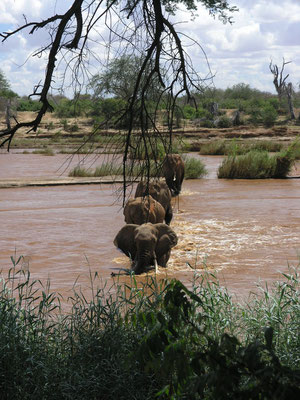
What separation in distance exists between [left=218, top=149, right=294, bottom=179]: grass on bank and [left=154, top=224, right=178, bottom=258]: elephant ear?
41.4ft

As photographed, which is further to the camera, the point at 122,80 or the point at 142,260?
the point at 142,260

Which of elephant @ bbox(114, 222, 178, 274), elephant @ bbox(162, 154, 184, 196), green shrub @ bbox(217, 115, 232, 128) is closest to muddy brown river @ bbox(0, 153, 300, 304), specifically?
elephant @ bbox(114, 222, 178, 274)

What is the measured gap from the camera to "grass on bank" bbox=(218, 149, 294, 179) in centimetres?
2125

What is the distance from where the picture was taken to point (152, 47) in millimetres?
4512

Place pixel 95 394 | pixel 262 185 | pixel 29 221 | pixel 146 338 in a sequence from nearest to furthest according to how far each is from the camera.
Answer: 1. pixel 146 338
2. pixel 95 394
3. pixel 29 221
4. pixel 262 185

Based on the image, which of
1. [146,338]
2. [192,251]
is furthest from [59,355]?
[192,251]

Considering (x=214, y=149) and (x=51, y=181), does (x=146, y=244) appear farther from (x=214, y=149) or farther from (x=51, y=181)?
(x=214, y=149)

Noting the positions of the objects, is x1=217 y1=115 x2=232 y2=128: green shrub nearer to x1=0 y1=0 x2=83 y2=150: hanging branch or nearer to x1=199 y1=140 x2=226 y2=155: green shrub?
x1=199 y1=140 x2=226 y2=155: green shrub

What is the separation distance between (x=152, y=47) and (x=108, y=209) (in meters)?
10.6

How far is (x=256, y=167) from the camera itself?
69.7 feet

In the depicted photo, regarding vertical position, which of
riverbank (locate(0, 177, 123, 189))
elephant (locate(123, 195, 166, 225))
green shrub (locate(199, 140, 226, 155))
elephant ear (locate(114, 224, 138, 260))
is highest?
green shrub (locate(199, 140, 226, 155))

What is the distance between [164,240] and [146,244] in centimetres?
37

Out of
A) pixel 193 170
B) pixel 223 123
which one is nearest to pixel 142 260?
pixel 193 170

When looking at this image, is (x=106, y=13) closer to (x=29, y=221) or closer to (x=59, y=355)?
(x=59, y=355)
